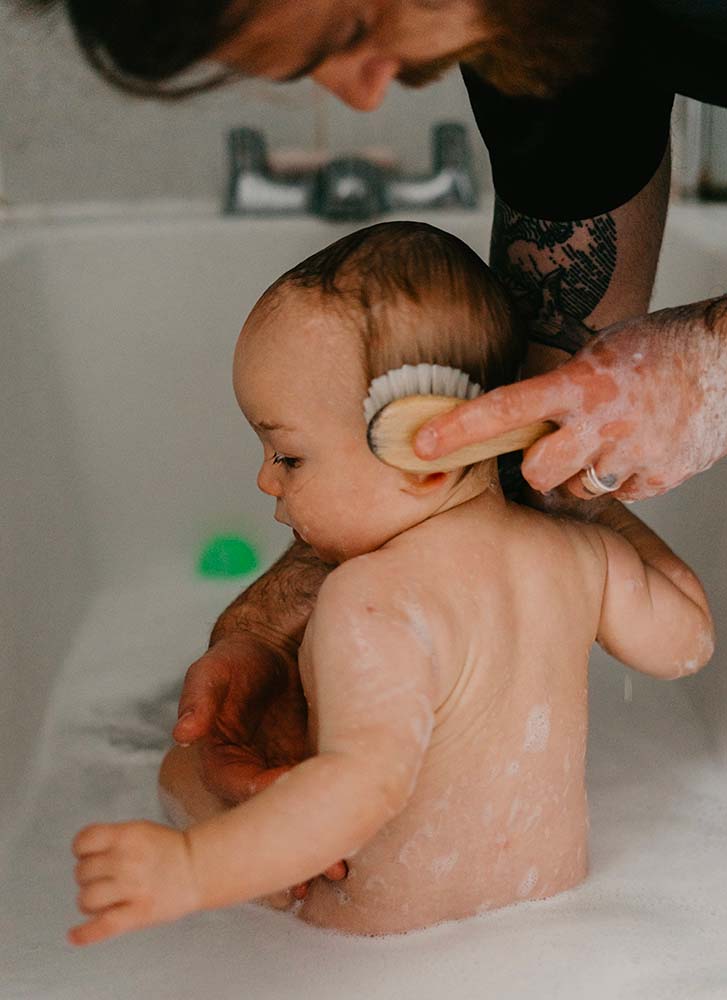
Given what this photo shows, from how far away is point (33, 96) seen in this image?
1877mm

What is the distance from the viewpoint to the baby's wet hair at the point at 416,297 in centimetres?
83

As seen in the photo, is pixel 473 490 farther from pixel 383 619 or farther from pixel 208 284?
pixel 208 284

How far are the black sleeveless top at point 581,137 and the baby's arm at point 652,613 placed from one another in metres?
0.31

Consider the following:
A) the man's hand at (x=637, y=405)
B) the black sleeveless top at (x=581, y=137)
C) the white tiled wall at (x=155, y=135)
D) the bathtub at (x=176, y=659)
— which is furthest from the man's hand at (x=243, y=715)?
the white tiled wall at (x=155, y=135)

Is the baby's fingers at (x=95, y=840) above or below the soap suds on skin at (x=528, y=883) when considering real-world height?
→ above

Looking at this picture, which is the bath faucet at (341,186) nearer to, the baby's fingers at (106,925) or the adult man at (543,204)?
the adult man at (543,204)

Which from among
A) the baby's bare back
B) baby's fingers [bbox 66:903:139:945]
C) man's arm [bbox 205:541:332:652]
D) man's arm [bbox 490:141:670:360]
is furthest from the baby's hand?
man's arm [bbox 490:141:670:360]

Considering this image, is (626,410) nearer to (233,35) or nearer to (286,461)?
(286,461)

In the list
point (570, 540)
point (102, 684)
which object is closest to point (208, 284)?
point (102, 684)

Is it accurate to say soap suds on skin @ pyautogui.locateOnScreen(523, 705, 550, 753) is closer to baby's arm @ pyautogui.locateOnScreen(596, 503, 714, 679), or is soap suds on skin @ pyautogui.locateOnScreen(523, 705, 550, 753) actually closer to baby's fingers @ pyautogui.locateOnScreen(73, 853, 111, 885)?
baby's arm @ pyautogui.locateOnScreen(596, 503, 714, 679)

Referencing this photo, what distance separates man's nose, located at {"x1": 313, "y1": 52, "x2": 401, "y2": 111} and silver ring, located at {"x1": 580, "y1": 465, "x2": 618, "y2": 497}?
0.29 meters

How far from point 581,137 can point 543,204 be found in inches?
2.9

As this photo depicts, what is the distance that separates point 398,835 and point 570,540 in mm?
257

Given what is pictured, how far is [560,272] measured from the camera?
3.60 ft
